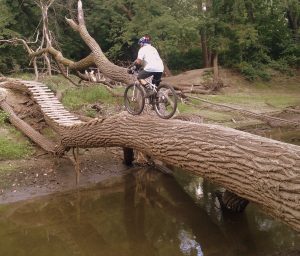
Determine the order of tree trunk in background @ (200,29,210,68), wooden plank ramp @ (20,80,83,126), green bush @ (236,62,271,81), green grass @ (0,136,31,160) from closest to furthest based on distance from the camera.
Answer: green grass @ (0,136,31,160) → wooden plank ramp @ (20,80,83,126) → green bush @ (236,62,271,81) → tree trunk in background @ (200,29,210,68)

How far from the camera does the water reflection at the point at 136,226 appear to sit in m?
7.30

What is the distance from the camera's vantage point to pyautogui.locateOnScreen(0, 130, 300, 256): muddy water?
7285mm

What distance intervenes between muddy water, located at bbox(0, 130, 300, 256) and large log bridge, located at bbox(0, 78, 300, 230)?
1.36 m

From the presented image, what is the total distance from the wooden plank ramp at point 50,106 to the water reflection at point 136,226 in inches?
86.0

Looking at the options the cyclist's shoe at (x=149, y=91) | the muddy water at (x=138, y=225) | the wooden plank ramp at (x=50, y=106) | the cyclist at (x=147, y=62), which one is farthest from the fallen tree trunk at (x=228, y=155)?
the wooden plank ramp at (x=50, y=106)

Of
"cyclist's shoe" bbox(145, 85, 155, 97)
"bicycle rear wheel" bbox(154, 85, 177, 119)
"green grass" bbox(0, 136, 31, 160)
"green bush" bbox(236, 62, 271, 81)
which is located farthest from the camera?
"green bush" bbox(236, 62, 271, 81)

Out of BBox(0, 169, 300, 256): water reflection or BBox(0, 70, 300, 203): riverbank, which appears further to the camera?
BBox(0, 70, 300, 203): riverbank

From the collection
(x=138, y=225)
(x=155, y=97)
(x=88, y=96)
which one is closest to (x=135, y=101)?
(x=155, y=97)

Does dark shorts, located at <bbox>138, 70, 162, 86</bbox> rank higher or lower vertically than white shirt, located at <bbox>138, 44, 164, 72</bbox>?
lower

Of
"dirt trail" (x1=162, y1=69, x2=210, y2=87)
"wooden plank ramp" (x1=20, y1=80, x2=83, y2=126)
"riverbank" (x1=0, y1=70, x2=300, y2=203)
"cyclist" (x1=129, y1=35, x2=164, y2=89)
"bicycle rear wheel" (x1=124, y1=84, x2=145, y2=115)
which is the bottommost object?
"riverbank" (x1=0, y1=70, x2=300, y2=203)

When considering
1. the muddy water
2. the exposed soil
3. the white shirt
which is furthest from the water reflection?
the white shirt

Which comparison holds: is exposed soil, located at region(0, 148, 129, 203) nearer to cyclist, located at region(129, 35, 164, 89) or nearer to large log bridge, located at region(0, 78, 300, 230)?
large log bridge, located at region(0, 78, 300, 230)

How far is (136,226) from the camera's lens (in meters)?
8.29

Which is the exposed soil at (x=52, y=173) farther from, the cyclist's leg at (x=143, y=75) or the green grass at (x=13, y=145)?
the cyclist's leg at (x=143, y=75)
